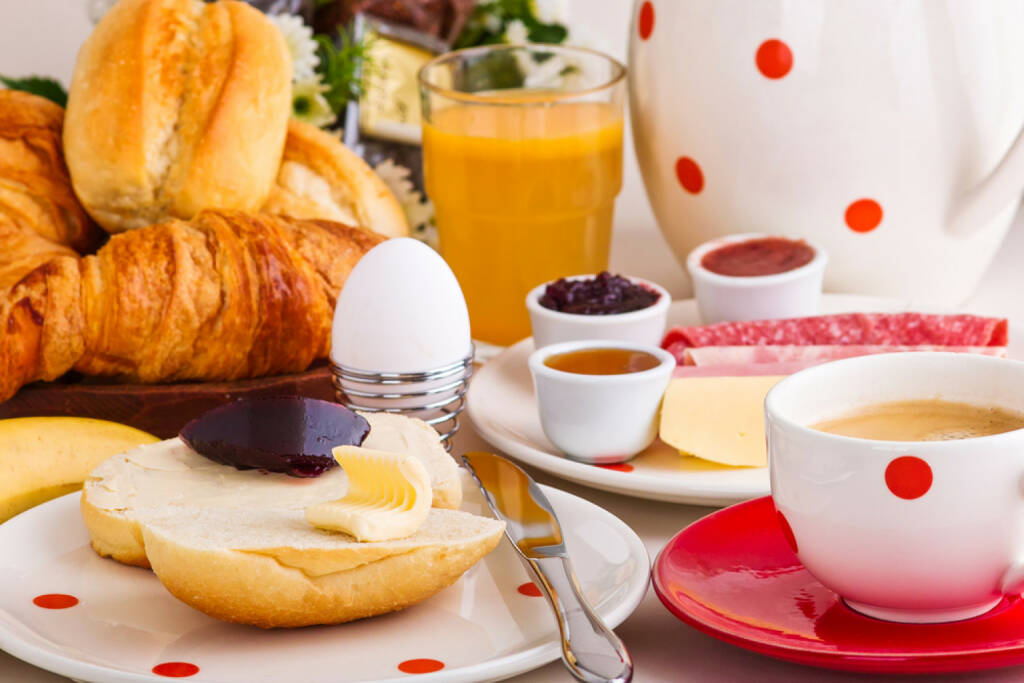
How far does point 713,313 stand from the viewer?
3.71 feet

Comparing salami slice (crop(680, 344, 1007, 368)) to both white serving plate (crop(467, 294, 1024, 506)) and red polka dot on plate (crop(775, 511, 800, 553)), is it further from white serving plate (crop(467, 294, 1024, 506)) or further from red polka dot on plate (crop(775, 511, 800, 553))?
red polka dot on plate (crop(775, 511, 800, 553))

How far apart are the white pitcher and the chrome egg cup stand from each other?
414 millimetres

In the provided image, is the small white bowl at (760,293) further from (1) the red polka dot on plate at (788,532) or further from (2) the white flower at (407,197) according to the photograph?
(1) the red polka dot on plate at (788,532)

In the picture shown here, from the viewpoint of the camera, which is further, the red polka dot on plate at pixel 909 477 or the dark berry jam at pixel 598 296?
the dark berry jam at pixel 598 296

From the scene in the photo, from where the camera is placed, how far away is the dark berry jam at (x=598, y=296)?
1.04 meters

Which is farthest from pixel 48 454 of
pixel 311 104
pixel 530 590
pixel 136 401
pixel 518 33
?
pixel 518 33

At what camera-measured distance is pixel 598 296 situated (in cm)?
104

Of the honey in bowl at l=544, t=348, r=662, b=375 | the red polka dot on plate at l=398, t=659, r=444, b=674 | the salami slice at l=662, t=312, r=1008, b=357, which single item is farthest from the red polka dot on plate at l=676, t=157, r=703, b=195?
the red polka dot on plate at l=398, t=659, r=444, b=674

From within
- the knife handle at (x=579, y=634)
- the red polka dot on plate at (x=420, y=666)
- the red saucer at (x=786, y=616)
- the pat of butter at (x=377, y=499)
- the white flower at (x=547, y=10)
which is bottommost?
the red polka dot on plate at (x=420, y=666)

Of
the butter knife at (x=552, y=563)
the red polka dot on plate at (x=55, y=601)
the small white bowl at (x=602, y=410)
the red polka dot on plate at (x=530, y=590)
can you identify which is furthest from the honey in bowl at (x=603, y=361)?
the red polka dot on plate at (x=55, y=601)

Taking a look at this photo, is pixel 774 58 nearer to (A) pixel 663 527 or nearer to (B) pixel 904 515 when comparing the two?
(A) pixel 663 527

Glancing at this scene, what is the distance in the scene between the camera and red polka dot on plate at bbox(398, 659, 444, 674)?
1.95 ft

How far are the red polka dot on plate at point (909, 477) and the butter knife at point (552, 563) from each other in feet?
0.47

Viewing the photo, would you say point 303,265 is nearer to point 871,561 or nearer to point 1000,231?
point 871,561
